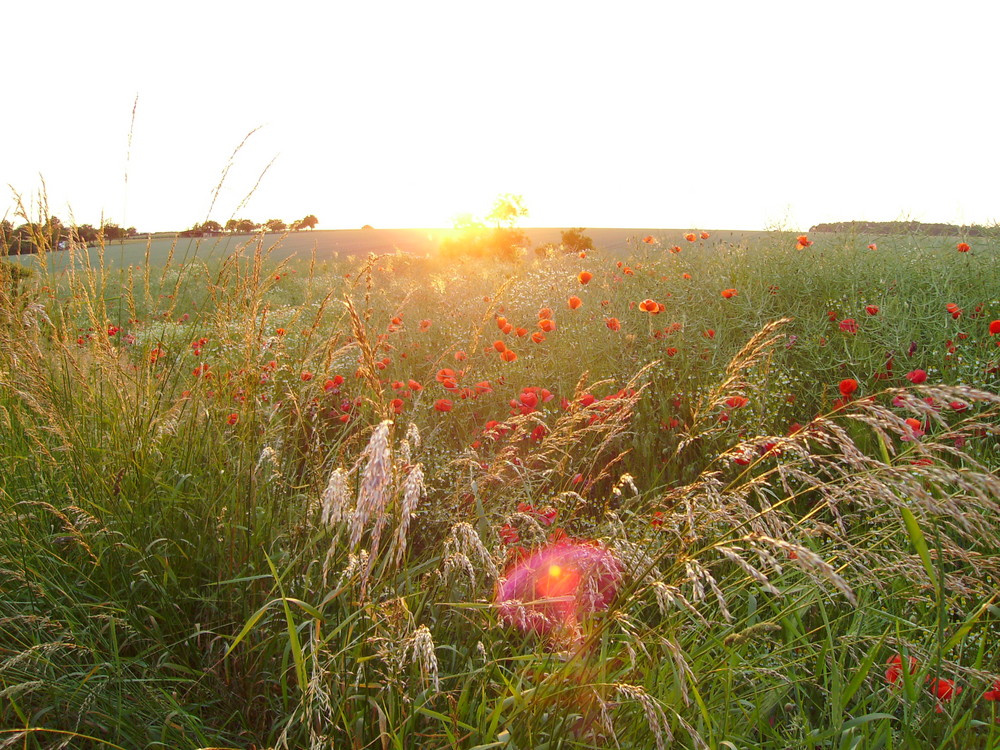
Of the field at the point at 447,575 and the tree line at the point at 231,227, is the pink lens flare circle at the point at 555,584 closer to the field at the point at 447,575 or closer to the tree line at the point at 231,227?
the field at the point at 447,575

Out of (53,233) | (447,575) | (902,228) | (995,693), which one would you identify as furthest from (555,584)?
(902,228)

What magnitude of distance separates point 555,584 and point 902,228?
480 centimetres

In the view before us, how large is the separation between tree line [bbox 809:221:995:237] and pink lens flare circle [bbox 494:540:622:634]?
3.99m

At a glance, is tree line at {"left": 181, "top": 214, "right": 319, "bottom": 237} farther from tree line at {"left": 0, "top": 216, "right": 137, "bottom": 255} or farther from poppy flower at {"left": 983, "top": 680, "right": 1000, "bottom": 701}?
poppy flower at {"left": 983, "top": 680, "right": 1000, "bottom": 701}

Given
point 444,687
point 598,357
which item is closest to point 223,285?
point 444,687

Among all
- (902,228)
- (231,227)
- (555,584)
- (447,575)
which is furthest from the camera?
(902,228)

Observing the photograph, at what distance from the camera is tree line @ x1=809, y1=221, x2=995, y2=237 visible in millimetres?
4562

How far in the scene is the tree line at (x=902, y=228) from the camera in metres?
4.56

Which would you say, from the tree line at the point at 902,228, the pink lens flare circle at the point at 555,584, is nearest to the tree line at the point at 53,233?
the pink lens flare circle at the point at 555,584

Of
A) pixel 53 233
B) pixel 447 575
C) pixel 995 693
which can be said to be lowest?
pixel 995 693

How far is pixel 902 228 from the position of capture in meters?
4.83

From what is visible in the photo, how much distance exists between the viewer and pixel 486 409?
335 centimetres

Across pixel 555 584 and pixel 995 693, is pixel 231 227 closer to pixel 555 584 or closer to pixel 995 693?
pixel 555 584

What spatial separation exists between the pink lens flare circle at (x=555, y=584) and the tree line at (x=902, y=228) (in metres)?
3.99
